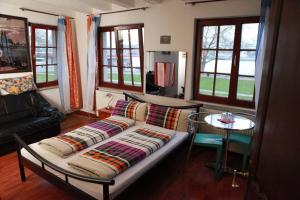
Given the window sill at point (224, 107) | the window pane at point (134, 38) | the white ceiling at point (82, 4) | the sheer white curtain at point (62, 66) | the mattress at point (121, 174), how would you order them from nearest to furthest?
the mattress at point (121, 174), the window sill at point (224, 107), the white ceiling at point (82, 4), the window pane at point (134, 38), the sheer white curtain at point (62, 66)

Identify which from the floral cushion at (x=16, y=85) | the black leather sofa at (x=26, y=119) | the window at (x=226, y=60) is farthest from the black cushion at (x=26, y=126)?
the window at (x=226, y=60)

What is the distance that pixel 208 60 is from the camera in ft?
10.5

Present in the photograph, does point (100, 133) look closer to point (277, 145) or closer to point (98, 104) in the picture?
point (98, 104)

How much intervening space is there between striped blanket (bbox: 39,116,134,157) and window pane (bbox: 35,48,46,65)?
2.24m

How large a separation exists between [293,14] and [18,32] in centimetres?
439

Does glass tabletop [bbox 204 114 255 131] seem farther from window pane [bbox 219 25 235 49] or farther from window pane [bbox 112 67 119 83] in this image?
window pane [bbox 112 67 119 83]

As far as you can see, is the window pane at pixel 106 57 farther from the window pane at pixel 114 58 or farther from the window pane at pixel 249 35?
the window pane at pixel 249 35

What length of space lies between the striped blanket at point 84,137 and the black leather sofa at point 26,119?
0.94m

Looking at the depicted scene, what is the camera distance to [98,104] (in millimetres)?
4555

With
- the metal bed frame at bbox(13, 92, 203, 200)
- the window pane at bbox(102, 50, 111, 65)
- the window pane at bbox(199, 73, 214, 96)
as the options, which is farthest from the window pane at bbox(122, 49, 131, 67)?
the metal bed frame at bbox(13, 92, 203, 200)

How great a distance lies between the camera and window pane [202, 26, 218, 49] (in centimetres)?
310

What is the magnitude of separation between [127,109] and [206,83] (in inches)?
54.3

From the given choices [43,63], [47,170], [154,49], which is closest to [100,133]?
[47,170]

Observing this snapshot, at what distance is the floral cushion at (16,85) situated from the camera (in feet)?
11.6
